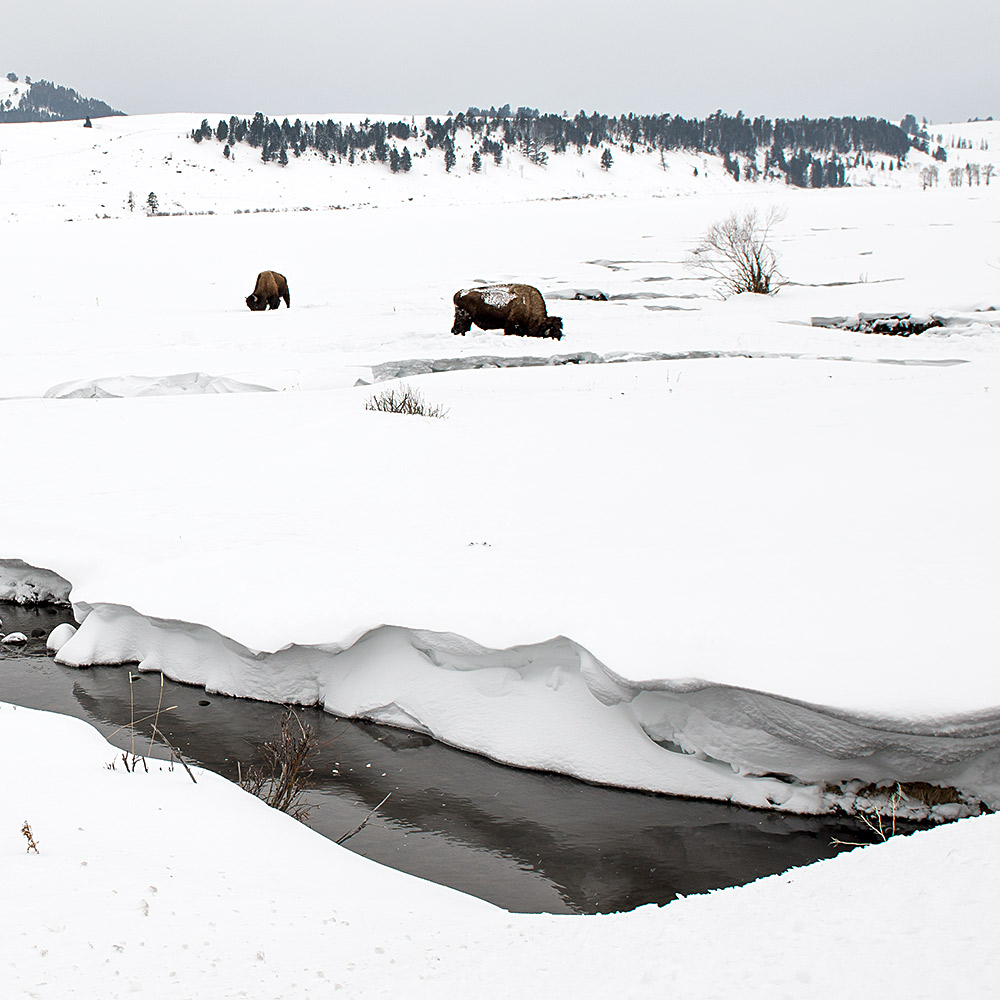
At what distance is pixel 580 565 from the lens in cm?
600

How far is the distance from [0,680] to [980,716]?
5.50 metres

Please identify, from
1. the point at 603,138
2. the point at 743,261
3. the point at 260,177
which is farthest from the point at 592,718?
the point at 603,138

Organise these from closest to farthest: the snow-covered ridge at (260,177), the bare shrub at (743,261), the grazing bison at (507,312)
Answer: the grazing bison at (507,312) → the bare shrub at (743,261) → the snow-covered ridge at (260,177)

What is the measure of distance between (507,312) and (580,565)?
1056cm

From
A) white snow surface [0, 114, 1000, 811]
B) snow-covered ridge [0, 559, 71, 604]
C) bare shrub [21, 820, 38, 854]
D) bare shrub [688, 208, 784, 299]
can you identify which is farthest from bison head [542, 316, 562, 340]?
bare shrub [21, 820, 38, 854]

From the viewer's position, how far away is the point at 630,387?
11.5 m

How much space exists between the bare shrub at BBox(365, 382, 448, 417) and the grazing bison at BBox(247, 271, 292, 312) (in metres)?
9.95

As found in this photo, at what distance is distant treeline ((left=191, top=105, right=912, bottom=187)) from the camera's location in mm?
88562

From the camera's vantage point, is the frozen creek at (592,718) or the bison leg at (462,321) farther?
the bison leg at (462,321)

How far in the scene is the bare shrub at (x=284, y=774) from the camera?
4.24 meters

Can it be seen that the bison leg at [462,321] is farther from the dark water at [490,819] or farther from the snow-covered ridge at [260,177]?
the snow-covered ridge at [260,177]

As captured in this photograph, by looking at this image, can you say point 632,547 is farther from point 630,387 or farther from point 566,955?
point 630,387

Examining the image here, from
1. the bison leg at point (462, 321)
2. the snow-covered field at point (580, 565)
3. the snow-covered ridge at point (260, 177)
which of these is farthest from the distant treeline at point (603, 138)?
the snow-covered field at point (580, 565)

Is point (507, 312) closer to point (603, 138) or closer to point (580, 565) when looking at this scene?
point (580, 565)
